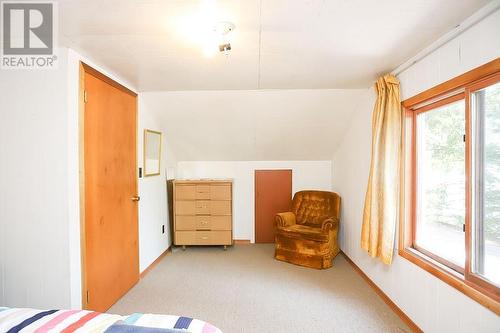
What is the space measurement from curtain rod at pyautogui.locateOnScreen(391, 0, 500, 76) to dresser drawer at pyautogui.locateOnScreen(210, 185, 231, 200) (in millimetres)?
2649

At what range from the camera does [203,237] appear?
398 centimetres

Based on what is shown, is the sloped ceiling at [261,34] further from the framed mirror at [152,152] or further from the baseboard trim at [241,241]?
the baseboard trim at [241,241]

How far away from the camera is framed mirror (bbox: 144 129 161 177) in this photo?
3.22 metres

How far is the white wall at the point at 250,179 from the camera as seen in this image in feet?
14.5

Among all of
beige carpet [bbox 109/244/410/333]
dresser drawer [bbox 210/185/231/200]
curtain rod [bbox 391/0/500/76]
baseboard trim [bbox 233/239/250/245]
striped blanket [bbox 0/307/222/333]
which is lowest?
beige carpet [bbox 109/244/410/333]

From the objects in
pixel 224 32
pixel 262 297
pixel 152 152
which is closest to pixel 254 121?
pixel 152 152

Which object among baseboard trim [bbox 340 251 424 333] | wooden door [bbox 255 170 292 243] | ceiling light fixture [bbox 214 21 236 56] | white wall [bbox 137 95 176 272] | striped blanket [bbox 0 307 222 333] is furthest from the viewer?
wooden door [bbox 255 170 292 243]

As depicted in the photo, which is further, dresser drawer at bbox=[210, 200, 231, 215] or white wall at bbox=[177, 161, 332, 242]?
white wall at bbox=[177, 161, 332, 242]

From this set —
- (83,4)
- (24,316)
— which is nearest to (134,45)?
(83,4)

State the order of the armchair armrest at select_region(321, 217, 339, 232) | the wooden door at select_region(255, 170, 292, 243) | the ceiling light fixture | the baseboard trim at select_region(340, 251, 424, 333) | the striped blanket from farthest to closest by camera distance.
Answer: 1. the wooden door at select_region(255, 170, 292, 243)
2. the armchair armrest at select_region(321, 217, 339, 232)
3. the baseboard trim at select_region(340, 251, 424, 333)
4. the ceiling light fixture
5. the striped blanket

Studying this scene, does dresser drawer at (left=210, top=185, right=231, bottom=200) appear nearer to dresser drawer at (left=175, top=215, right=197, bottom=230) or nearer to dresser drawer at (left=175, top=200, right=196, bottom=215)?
dresser drawer at (left=175, top=200, right=196, bottom=215)

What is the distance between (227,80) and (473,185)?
2302mm

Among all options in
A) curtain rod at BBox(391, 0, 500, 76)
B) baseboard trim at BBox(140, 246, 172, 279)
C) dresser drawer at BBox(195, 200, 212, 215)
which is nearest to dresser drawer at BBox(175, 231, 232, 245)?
baseboard trim at BBox(140, 246, 172, 279)

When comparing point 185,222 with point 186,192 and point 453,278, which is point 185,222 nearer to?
point 186,192
